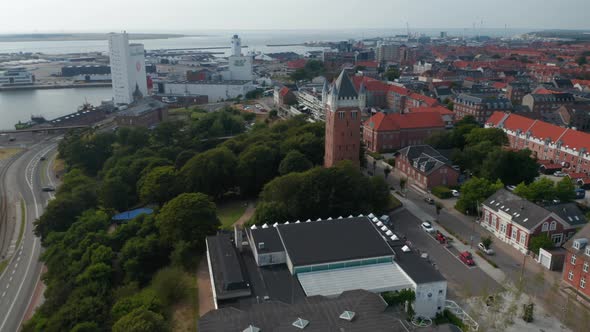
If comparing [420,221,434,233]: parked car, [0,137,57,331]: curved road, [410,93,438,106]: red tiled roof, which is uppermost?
[410,93,438,106]: red tiled roof

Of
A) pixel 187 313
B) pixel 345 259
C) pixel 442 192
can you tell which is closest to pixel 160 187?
pixel 187 313

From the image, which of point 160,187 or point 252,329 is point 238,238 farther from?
point 160,187

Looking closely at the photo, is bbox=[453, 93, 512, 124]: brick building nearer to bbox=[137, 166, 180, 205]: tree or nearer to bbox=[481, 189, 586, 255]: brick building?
bbox=[481, 189, 586, 255]: brick building

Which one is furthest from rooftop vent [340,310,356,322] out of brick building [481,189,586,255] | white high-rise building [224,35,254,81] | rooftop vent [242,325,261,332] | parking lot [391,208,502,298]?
white high-rise building [224,35,254,81]

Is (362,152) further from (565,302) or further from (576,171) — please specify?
(565,302)

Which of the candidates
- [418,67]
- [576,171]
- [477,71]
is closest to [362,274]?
[576,171]
